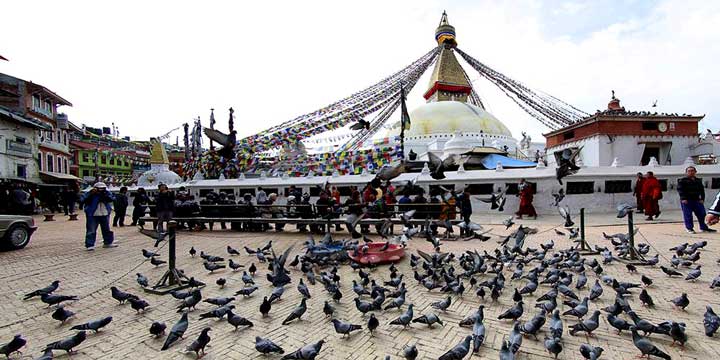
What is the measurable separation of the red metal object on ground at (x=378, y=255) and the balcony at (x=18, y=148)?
92.1 feet

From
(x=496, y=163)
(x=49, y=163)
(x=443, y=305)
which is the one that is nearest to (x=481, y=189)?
(x=496, y=163)

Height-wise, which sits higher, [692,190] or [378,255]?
[692,190]

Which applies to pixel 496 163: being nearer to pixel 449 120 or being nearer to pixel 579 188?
pixel 579 188

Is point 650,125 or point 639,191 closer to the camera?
point 639,191

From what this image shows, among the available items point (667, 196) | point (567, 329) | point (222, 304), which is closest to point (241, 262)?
point (222, 304)

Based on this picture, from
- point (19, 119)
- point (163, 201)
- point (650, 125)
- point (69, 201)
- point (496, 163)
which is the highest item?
point (19, 119)

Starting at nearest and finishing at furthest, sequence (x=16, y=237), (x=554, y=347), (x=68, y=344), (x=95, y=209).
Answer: (x=554, y=347) < (x=68, y=344) < (x=16, y=237) < (x=95, y=209)

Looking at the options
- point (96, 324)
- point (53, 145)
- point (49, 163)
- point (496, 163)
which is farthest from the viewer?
point (53, 145)

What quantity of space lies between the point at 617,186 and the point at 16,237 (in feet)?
64.2

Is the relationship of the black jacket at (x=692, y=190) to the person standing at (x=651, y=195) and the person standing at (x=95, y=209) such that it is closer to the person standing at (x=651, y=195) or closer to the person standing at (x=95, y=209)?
the person standing at (x=651, y=195)

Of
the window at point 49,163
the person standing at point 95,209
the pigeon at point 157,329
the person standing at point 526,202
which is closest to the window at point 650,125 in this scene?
the person standing at point 526,202

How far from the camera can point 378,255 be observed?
634 cm

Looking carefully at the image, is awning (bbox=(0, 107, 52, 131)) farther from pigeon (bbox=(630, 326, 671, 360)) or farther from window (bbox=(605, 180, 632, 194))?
window (bbox=(605, 180, 632, 194))

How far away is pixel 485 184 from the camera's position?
47.1ft
